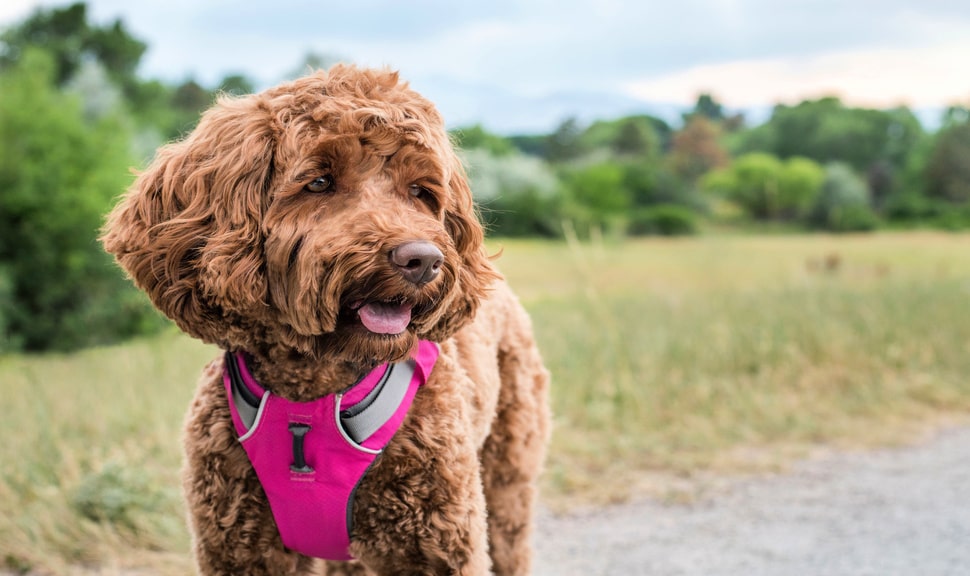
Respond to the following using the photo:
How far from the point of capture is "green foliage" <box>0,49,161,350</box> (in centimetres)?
2523

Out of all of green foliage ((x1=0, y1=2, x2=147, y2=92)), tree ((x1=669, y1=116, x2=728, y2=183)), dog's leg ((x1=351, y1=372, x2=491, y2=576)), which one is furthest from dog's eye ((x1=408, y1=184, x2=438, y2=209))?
green foliage ((x1=0, y1=2, x2=147, y2=92))

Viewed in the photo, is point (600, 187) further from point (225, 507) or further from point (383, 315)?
point (383, 315)

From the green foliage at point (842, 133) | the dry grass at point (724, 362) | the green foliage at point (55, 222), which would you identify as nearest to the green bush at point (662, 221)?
the green foliage at point (842, 133)

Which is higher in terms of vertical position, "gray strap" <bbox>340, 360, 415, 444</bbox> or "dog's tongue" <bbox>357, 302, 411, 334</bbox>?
"dog's tongue" <bbox>357, 302, 411, 334</bbox>

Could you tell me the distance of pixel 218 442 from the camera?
2.71 metres

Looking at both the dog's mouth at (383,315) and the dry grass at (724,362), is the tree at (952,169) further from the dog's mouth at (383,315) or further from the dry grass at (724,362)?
the dog's mouth at (383,315)

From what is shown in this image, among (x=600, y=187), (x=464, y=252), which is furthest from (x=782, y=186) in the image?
(x=464, y=252)

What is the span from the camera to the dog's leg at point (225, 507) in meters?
2.69

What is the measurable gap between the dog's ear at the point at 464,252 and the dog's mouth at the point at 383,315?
0.29m

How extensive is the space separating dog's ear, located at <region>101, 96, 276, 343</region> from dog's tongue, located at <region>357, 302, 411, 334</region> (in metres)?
0.32

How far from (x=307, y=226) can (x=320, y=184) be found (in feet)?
0.43

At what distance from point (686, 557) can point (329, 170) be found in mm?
3170

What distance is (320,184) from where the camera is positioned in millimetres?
2404

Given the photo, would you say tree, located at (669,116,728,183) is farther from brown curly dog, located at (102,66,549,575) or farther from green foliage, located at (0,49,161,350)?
brown curly dog, located at (102,66,549,575)
